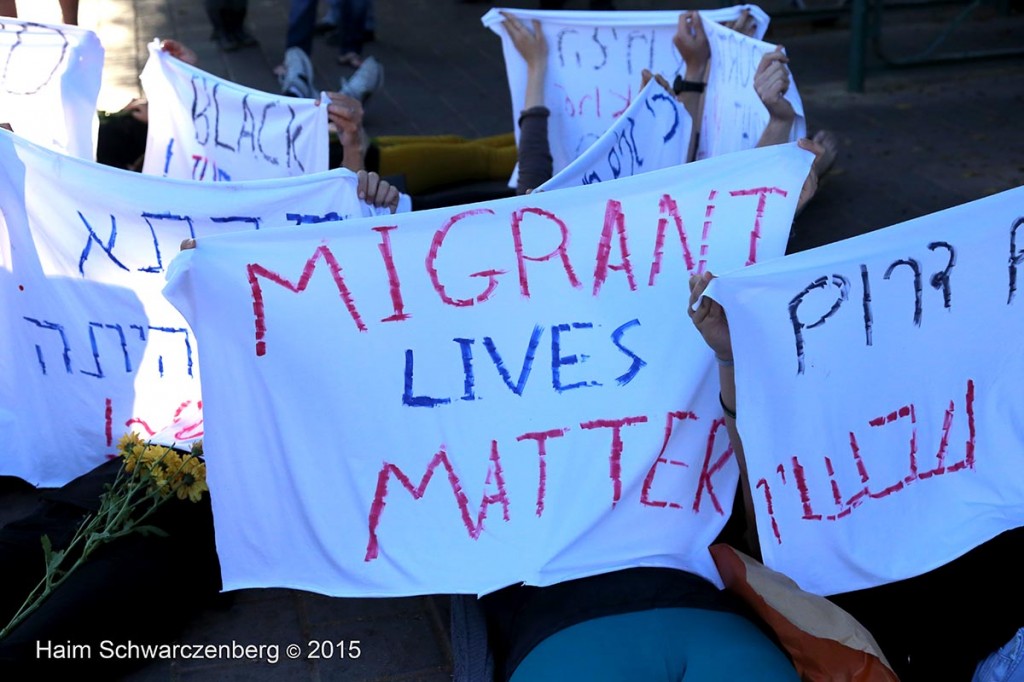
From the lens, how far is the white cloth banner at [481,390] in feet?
7.64

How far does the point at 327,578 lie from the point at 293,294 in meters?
0.62

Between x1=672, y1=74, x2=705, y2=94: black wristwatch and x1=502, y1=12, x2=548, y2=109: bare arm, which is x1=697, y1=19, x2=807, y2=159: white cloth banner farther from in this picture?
x1=502, y1=12, x2=548, y2=109: bare arm

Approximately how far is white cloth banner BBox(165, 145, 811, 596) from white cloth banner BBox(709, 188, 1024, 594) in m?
0.21

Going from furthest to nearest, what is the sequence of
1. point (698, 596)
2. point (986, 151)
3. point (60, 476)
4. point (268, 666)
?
point (986, 151)
point (60, 476)
point (268, 666)
point (698, 596)

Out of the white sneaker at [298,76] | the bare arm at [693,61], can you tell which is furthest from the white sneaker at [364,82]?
the bare arm at [693,61]

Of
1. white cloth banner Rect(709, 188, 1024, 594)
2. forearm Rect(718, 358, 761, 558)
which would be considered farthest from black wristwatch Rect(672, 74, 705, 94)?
forearm Rect(718, 358, 761, 558)

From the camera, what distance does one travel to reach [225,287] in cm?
227

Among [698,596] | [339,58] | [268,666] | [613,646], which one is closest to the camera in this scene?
[613,646]

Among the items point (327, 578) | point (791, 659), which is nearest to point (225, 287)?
point (327, 578)

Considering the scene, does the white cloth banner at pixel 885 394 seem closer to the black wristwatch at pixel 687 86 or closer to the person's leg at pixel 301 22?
the black wristwatch at pixel 687 86

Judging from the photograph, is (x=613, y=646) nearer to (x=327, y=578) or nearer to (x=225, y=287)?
(x=327, y=578)

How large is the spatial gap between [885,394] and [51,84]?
8.90 feet

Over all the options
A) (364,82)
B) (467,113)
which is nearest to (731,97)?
(364,82)

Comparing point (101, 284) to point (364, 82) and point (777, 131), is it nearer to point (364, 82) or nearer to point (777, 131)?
point (777, 131)
